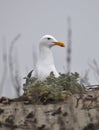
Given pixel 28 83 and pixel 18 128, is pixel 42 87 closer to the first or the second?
pixel 28 83

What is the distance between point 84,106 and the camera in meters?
7.58

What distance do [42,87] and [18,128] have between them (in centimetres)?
232

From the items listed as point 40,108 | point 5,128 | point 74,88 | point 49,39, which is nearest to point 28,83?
point 74,88

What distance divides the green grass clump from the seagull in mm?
2002

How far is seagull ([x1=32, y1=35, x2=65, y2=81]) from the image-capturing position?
1197cm

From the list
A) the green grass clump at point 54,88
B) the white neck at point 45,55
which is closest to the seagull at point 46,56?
the white neck at point 45,55

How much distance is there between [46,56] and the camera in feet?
43.9

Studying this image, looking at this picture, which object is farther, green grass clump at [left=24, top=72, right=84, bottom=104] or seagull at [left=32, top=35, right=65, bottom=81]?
seagull at [left=32, top=35, right=65, bottom=81]

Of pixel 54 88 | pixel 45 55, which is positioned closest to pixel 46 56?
pixel 45 55

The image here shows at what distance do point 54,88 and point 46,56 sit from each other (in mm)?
4525

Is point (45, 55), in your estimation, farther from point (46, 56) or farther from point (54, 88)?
point (54, 88)

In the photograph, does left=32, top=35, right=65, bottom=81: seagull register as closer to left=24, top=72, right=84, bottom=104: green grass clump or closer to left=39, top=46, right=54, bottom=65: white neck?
left=39, top=46, right=54, bottom=65: white neck

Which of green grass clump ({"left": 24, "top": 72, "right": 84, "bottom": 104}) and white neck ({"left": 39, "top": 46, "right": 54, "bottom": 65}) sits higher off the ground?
white neck ({"left": 39, "top": 46, "right": 54, "bottom": 65})

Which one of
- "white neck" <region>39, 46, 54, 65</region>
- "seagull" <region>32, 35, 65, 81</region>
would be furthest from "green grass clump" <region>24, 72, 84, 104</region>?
"white neck" <region>39, 46, 54, 65</region>
